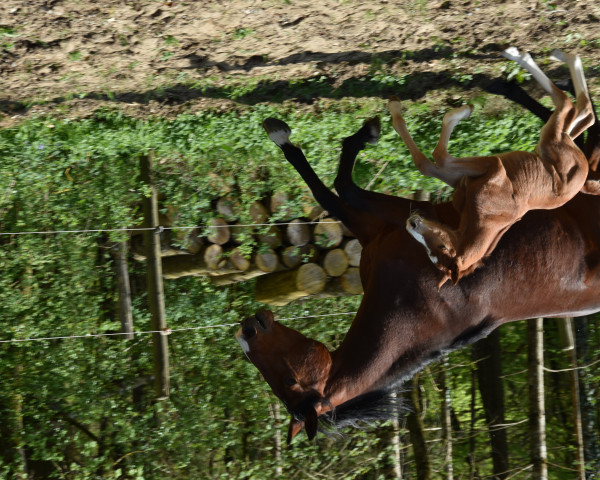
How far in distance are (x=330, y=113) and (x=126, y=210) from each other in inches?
106

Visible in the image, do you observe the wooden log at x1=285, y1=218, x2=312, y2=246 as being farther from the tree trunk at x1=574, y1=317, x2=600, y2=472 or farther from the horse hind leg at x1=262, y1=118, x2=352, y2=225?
the tree trunk at x1=574, y1=317, x2=600, y2=472

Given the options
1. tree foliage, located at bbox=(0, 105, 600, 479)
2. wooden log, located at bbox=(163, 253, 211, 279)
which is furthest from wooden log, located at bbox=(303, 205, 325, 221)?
wooden log, located at bbox=(163, 253, 211, 279)

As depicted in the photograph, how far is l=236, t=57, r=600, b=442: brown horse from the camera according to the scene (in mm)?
3115

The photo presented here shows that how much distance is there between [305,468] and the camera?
7.69 m

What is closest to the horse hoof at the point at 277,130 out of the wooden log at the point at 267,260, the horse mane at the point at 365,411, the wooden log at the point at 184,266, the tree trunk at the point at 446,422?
the horse mane at the point at 365,411

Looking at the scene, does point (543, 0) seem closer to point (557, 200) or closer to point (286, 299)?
point (557, 200)

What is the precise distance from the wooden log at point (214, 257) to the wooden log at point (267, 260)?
1.33 ft

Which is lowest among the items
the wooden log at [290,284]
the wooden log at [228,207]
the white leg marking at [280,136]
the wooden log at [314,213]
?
the wooden log at [290,284]

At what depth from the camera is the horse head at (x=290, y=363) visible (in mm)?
3105

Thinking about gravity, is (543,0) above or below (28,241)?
above

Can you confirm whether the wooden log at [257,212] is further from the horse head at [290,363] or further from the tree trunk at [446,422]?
the horse head at [290,363]

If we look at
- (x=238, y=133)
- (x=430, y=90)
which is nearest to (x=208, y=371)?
(x=238, y=133)

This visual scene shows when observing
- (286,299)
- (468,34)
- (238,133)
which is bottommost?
(286,299)

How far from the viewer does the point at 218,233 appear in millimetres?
7129
